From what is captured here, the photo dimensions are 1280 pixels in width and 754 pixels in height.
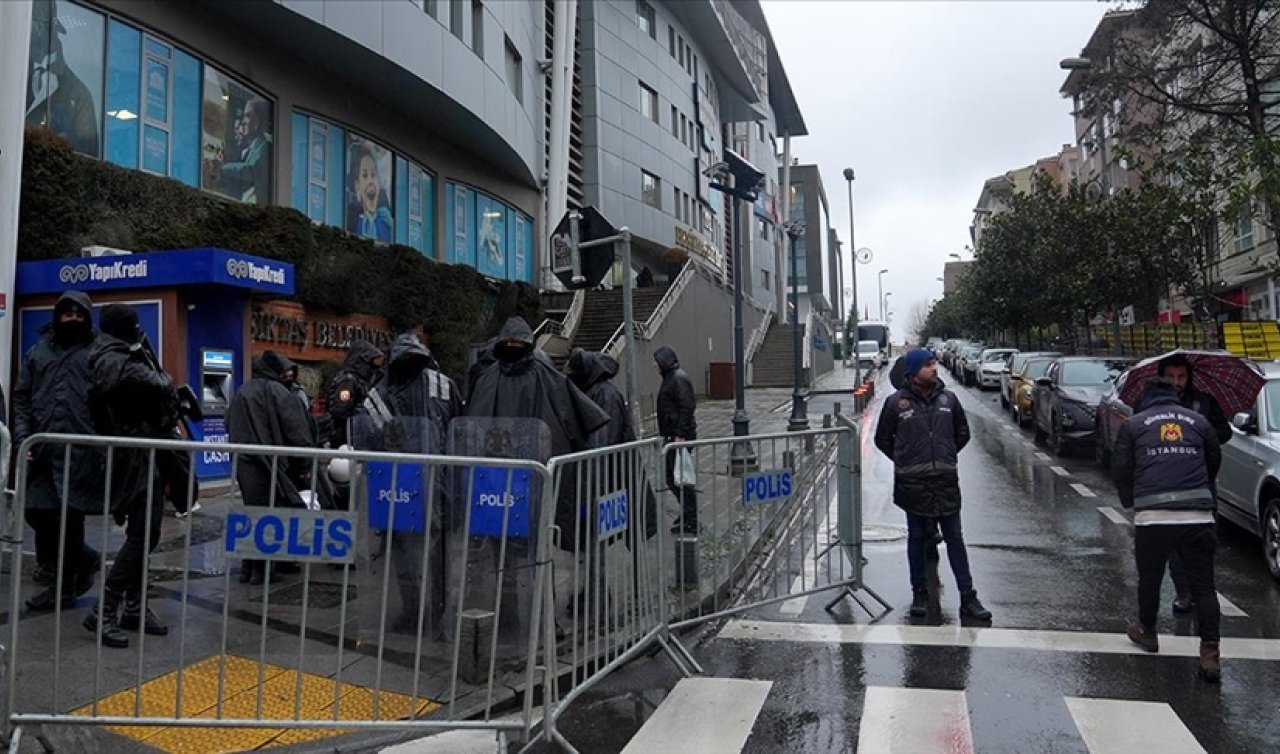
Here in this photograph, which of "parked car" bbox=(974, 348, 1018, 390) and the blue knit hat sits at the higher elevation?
"parked car" bbox=(974, 348, 1018, 390)

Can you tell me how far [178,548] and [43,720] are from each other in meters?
3.33

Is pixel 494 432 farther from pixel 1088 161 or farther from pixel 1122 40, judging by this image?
pixel 1088 161

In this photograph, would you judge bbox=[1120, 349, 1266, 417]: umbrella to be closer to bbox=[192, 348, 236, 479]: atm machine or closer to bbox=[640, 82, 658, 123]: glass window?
bbox=[192, 348, 236, 479]: atm machine

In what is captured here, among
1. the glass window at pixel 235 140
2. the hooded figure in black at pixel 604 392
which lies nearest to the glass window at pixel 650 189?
the glass window at pixel 235 140

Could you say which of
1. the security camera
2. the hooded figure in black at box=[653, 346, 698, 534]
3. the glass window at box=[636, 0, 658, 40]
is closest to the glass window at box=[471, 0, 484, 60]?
the security camera

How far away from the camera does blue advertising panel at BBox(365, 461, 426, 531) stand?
13.4 feet

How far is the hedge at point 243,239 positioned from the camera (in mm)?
11781

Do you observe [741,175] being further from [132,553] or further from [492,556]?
[132,553]

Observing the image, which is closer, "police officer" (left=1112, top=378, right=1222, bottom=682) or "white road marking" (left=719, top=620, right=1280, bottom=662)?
"police officer" (left=1112, top=378, right=1222, bottom=682)

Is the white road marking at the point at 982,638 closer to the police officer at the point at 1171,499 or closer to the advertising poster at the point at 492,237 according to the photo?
the police officer at the point at 1171,499

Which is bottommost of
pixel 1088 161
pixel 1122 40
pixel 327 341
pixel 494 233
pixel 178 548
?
pixel 178 548

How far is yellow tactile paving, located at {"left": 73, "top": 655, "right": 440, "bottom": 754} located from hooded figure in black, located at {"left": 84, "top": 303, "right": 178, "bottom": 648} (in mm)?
649

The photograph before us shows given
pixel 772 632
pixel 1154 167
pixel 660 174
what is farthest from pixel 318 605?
pixel 660 174

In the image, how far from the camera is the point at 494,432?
4.91m
